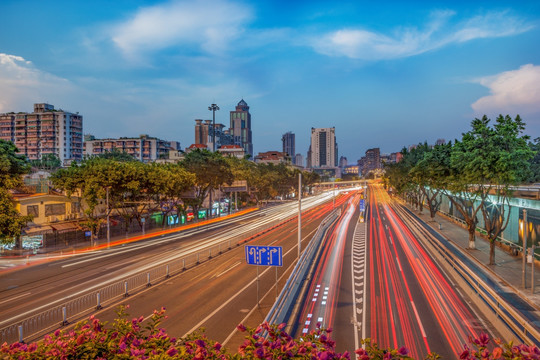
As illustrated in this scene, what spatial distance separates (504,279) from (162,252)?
3098 cm

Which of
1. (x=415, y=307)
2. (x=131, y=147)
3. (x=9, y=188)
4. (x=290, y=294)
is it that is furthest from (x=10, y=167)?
(x=131, y=147)

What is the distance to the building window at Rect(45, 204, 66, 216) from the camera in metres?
43.7

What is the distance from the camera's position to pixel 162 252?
35906 millimetres

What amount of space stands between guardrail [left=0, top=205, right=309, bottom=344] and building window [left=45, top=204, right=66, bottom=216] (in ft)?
75.2

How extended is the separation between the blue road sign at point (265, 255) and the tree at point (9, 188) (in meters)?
19.3

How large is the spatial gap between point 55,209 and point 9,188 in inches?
681

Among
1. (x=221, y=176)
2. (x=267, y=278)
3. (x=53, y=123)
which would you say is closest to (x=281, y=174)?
(x=221, y=176)

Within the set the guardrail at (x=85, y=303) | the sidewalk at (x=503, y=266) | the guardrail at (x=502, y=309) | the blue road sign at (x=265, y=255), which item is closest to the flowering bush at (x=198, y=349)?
the guardrail at (x=85, y=303)

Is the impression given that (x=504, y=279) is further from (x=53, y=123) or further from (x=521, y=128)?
(x=53, y=123)

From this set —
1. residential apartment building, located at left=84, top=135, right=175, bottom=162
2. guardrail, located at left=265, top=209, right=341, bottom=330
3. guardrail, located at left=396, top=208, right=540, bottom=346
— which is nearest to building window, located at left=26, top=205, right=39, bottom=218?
guardrail, located at left=265, top=209, right=341, bottom=330

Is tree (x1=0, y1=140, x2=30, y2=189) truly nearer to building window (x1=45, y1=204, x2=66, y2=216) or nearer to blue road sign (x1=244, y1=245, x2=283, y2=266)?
building window (x1=45, y1=204, x2=66, y2=216)

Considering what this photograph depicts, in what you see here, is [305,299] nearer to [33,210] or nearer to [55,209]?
[33,210]

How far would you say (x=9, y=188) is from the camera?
1137 inches

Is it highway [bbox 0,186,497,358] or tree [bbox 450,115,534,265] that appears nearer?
highway [bbox 0,186,497,358]
